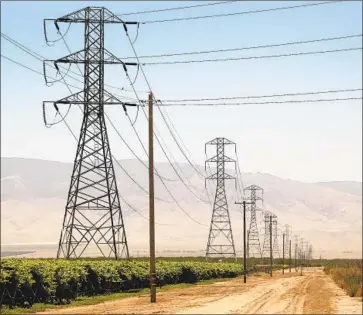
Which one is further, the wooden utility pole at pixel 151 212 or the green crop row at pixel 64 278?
the wooden utility pole at pixel 151 212

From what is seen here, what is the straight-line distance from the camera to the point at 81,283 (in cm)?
3438

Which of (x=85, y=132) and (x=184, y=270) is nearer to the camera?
(x=85, y=132)

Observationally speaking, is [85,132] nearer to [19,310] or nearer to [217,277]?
[19,310]

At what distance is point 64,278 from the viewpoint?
3164 centimetres

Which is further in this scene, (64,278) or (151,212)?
(64,278)

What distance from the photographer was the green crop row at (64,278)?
2805cm

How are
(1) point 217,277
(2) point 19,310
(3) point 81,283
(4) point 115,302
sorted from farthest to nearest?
(1) point 217,277 < (3) point 81,283 < (4) point 115,302 < (2) point 19,310

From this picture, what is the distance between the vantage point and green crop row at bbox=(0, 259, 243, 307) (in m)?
28.0

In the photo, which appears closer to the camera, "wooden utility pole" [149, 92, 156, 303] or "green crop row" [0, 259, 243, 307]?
"green crop row" [0, 259, 243, 307]

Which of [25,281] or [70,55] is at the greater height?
[70,55]

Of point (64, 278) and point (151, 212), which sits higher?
point (151, 212)

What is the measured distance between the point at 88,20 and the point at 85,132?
8707mm

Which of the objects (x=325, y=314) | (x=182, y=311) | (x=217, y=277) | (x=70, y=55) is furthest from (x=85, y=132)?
(x=217, y=277)

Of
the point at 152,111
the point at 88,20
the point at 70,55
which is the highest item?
the point at 88,20
